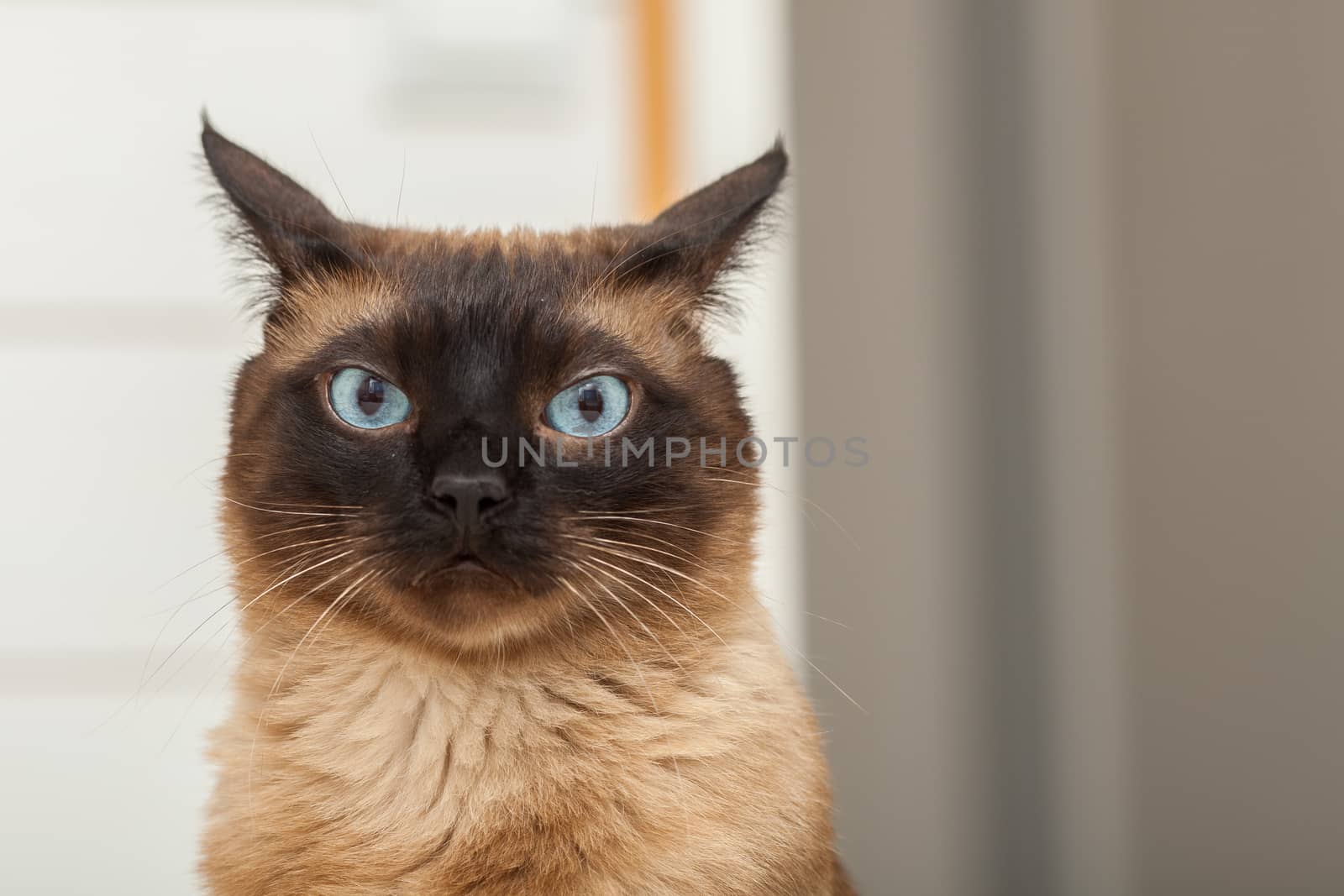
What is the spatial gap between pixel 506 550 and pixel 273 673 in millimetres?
317

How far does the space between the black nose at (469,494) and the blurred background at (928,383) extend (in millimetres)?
577

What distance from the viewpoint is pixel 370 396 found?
954 mm

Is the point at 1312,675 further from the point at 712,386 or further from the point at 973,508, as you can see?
the point at 712,386

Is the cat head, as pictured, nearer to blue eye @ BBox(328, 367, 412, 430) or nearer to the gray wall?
blue eye @ BBox(328, 367, 412, 430)

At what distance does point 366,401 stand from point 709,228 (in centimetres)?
34

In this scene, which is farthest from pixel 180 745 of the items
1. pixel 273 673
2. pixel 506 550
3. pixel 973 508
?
pixel 973 508

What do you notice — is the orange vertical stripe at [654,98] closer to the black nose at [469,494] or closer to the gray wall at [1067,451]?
the gray wall at [1067,451]

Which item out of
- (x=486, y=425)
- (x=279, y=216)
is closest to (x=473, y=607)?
(x=486, y=425)

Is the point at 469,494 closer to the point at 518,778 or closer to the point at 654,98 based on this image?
the point at 518,778

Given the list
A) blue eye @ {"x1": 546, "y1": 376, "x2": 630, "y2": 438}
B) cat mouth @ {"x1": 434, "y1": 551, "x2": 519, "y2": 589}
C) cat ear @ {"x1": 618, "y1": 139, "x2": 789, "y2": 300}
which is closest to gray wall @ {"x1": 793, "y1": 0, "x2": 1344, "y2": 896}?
cat ear @ {"x1": 618, "y1": 139, "x2": 789, "y2": 300}

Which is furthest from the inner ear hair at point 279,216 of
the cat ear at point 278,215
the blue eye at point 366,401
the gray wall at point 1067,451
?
the gray wall at point 1067,451

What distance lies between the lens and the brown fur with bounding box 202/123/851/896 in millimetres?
920

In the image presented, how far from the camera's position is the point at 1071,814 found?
180cm

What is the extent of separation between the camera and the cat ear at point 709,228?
104 cm
